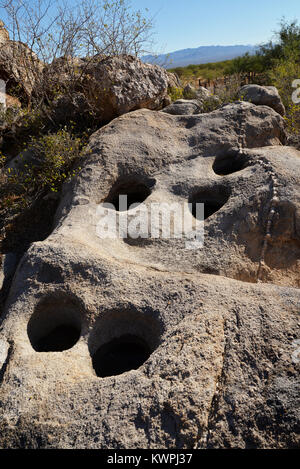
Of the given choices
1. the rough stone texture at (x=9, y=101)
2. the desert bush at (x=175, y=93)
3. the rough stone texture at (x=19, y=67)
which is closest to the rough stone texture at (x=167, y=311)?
the rough stone texture at (x=9, y=101)

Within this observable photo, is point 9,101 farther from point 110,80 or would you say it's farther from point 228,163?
point 228,163

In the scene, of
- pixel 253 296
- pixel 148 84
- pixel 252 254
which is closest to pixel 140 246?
pixel 252 254

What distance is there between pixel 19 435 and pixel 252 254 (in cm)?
275

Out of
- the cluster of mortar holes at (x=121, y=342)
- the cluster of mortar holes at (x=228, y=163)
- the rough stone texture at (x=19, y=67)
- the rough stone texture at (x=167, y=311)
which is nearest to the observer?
the rough stone texture at (x=167, y=311)

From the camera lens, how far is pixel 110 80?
6.09 m

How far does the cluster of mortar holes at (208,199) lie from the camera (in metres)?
4.54

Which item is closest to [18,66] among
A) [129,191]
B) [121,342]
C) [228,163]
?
[129,191]

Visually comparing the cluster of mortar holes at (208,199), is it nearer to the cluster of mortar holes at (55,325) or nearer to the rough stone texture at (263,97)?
the cluster of mortar holes at (55,325)

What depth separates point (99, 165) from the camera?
4.89m

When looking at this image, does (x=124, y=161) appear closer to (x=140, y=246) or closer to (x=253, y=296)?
(x=140, y=246)

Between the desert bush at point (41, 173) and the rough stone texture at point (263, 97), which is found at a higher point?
the rough stone texture at point (263, 97)

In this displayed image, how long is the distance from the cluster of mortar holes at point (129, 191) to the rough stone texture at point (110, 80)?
1870 millimetres

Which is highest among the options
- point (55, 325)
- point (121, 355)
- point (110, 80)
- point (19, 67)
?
point (19, 67)

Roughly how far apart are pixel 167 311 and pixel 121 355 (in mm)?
688
